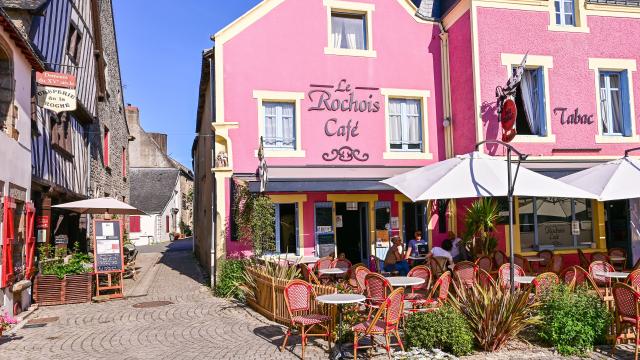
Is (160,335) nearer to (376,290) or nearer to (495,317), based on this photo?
(376,290)

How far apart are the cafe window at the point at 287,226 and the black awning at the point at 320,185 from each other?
1.05 m

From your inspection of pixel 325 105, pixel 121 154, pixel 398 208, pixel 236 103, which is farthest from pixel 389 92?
pixel 121 154

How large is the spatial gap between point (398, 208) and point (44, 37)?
9030 mm

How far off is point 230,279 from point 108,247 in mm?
3002

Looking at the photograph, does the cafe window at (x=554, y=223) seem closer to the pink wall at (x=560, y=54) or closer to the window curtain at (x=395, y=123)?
the pink wall at (x=560, y=54)

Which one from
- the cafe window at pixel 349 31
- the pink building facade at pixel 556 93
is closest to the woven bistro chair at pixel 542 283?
the pink building facade at pixel 556 93

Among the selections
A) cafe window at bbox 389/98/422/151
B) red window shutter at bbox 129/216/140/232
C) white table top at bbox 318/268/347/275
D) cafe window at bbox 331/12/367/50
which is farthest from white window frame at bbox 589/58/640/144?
red window shutter at bbox 129/216/140/232

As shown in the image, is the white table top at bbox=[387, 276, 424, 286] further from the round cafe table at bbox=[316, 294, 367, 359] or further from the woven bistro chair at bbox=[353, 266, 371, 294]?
the round cafe table at bbox=[316, 294, 367, 359]

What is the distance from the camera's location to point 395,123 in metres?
12.6

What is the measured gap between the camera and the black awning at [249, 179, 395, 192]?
34.4 ft

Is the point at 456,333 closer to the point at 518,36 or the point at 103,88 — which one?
the point at 518,36

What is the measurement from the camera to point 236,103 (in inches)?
454

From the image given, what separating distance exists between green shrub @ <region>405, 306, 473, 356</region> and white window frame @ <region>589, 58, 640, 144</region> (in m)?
8.67

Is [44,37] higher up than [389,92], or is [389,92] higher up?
[44,37]
